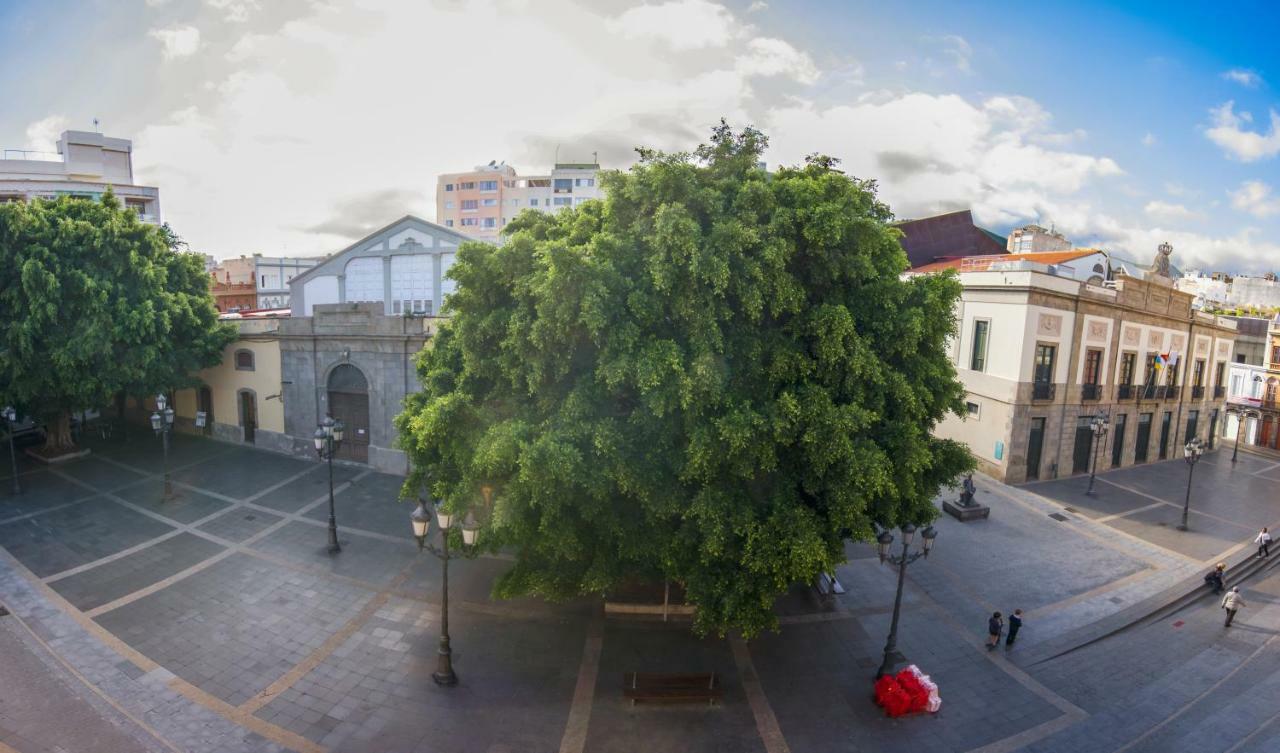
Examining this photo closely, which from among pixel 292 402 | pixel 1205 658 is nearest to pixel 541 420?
pixel 1205 658

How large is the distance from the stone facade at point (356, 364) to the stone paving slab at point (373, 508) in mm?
1381

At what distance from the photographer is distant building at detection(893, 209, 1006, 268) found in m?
39.6

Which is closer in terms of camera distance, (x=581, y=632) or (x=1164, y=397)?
(x=581, y=632)

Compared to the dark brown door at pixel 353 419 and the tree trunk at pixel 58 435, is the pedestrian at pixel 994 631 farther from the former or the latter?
the tree trunk at pixel 58 435

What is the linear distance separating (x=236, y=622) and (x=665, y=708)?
9.87 meters

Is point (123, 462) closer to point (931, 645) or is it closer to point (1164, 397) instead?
point (931, 645)

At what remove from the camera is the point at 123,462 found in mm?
25281

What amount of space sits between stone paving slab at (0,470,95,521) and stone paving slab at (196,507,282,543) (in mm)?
5850

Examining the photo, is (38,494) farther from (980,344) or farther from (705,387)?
(980,344)

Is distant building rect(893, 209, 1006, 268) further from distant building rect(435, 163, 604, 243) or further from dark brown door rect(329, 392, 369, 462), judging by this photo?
distant building rect(435, 163, 604, 243)

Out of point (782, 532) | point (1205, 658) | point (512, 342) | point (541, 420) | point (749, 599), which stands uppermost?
→ point (512, 342)

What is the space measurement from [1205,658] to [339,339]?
2810cm

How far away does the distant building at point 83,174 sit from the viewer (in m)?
40.1

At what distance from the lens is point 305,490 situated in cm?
2248
